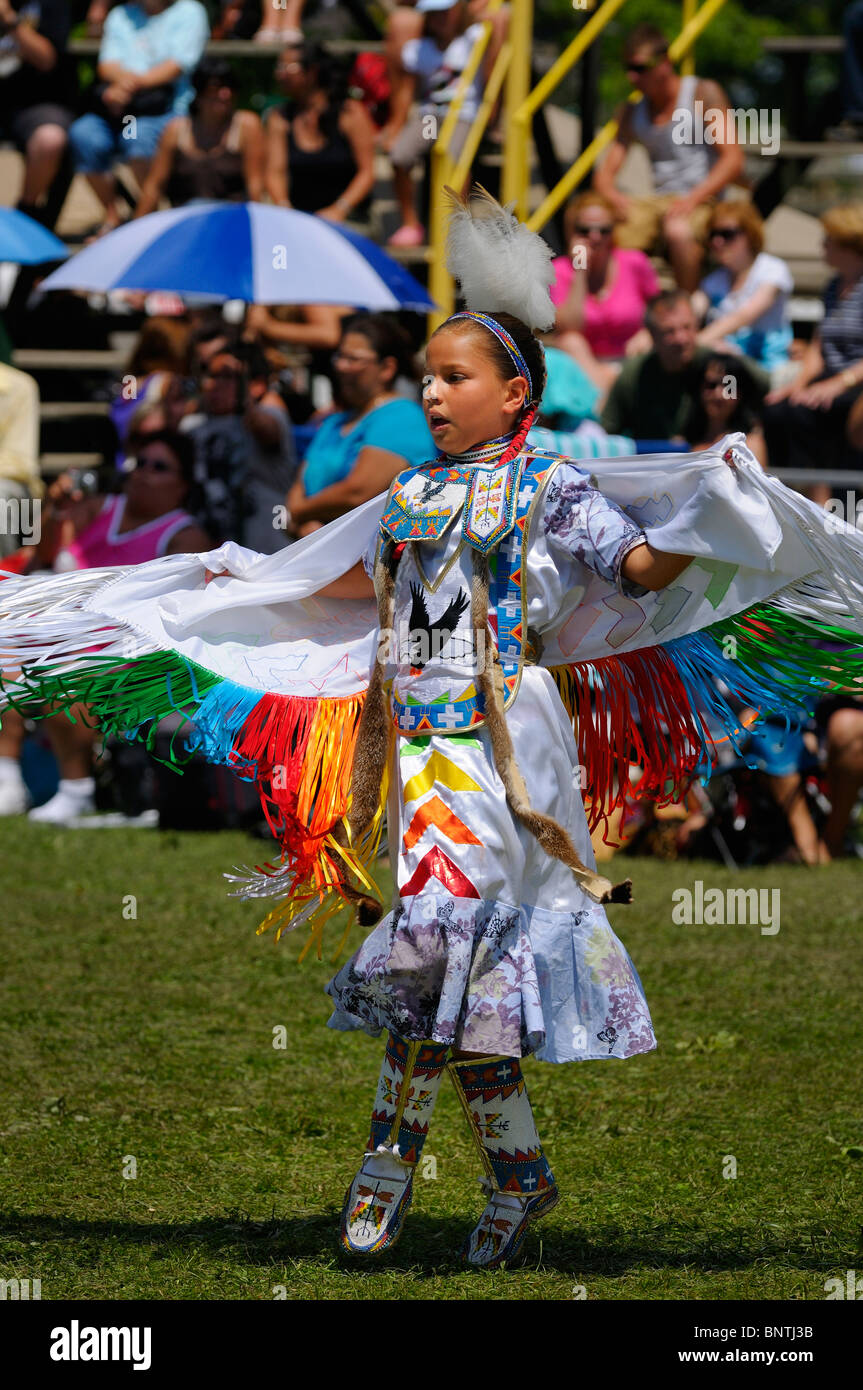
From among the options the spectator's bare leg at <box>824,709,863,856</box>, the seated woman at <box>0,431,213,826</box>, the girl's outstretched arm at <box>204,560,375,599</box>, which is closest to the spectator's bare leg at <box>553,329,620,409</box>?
the seated woman at <box>0,431,213,826</box>

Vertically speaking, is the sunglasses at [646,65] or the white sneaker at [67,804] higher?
the sunglasses at [646,65]

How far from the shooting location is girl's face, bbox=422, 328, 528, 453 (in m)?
3.73

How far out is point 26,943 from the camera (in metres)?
6.38

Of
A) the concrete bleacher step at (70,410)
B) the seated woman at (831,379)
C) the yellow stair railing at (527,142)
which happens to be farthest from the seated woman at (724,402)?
the concrete bleacher step at (70,410)

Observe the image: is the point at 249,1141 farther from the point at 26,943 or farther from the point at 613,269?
the point at 613,269

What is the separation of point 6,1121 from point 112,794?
4334mm

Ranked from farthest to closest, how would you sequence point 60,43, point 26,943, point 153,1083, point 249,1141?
point 60,43, point 26,943, point 153,1083, point 249,1141

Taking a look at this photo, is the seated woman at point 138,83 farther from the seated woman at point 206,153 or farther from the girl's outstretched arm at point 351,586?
the girl's outstretched arm at point 351,586

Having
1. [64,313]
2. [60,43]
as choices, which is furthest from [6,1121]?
[60,43]

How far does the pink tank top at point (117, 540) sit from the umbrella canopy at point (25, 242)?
1.78m

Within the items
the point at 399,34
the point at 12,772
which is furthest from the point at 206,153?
the point at 12,772

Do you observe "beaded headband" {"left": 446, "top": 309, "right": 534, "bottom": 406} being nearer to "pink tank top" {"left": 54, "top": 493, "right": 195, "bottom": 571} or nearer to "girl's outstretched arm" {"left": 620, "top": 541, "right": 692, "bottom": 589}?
"girl's outstretched arm" {"left": 620, "top": 541, "right": 692, "bottom": 589}

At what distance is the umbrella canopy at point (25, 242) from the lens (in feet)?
31.8

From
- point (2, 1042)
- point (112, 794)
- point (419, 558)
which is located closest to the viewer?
point (419, 558)
